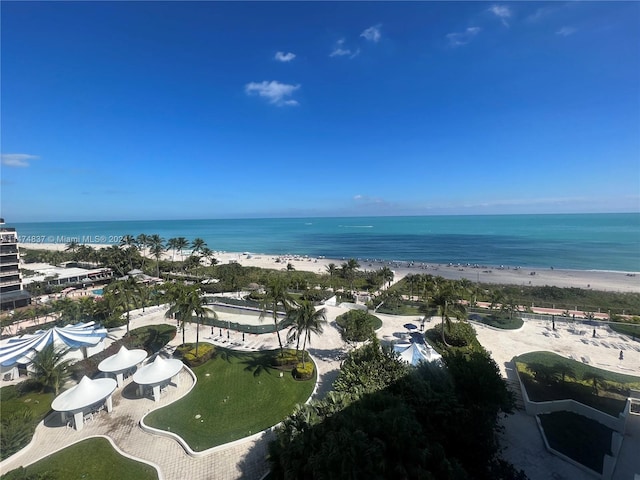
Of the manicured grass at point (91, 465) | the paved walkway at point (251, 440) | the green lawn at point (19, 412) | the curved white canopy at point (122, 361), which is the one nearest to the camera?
the manicured grass at point (91, 465)

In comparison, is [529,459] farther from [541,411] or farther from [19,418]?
[19,418]

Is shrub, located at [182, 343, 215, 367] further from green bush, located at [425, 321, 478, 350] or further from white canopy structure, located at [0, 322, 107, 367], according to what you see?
green bush, located at [425, 321, 478, 350]

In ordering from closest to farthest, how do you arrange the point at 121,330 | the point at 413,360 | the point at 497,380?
the point at 497,380
the point at 413,360
the point at 121,330

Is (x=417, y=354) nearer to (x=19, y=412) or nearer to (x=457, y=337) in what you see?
(x=457, y=337)

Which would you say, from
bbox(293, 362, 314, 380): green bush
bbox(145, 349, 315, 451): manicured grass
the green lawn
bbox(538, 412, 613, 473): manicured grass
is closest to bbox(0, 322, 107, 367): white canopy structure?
the green lawn

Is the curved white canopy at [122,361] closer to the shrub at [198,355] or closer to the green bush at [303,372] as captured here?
the shrub at [198,355]

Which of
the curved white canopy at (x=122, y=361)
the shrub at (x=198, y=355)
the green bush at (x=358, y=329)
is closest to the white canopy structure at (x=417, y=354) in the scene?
the green bush at (x=358, y=329)

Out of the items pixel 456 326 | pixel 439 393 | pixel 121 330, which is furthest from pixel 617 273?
pixel 121 330
